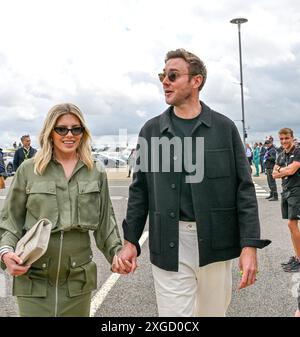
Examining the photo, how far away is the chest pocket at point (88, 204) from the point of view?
3002 mm

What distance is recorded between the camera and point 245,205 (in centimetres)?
305

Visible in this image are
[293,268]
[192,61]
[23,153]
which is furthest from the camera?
[23,153]

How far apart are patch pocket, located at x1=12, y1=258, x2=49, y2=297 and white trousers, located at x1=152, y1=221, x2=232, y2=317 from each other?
0.70 m

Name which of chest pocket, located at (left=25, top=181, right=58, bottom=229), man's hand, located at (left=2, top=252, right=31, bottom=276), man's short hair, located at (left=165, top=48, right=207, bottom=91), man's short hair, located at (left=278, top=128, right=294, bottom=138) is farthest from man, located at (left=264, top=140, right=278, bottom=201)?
man's hand, located at (left=2, top=252, right=31, bottom=276)

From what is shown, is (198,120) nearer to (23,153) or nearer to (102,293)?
(102,293)

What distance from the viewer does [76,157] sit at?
10.5 feet

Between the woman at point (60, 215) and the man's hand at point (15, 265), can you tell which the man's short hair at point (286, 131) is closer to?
the woman at point (60, 215)

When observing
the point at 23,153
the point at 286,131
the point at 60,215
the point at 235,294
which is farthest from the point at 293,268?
the point at 23,153

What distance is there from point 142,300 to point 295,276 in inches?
82.7

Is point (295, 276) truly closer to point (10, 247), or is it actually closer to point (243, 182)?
point (243, 182)

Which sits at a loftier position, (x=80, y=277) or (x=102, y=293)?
(x=80, y=277)

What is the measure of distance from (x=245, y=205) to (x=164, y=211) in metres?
0.50

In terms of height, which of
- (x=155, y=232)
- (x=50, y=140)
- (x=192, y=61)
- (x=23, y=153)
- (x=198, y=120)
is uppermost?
(x=23, y=153)
